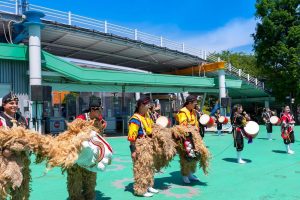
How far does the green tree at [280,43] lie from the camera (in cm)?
2609

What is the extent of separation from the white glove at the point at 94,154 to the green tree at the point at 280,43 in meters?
24.9

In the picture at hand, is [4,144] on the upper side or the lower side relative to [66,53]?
lower

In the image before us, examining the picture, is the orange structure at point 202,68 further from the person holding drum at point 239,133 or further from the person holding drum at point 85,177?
the person holding drum at point 85,177

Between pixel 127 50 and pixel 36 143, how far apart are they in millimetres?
19480

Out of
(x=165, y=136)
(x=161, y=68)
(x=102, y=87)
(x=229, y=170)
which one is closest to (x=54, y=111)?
(x=102, y=87)

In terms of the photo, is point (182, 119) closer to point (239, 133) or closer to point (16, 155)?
point (239, 133)

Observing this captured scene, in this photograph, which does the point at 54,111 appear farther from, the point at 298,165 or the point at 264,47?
the point at 264,47

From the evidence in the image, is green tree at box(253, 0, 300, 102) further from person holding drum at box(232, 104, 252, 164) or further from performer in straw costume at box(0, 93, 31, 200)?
performer in straw costume at box(0, 93, 31, 200)

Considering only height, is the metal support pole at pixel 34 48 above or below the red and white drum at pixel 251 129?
above

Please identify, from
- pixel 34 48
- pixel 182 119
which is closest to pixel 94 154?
pixel 182 119

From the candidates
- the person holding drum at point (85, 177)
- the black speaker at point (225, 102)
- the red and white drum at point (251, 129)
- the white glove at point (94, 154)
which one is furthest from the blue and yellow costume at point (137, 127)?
the black speaker at point (225, 102)

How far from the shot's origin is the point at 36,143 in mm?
3602

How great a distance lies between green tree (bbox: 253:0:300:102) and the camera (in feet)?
85.6

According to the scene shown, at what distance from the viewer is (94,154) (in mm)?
3955
